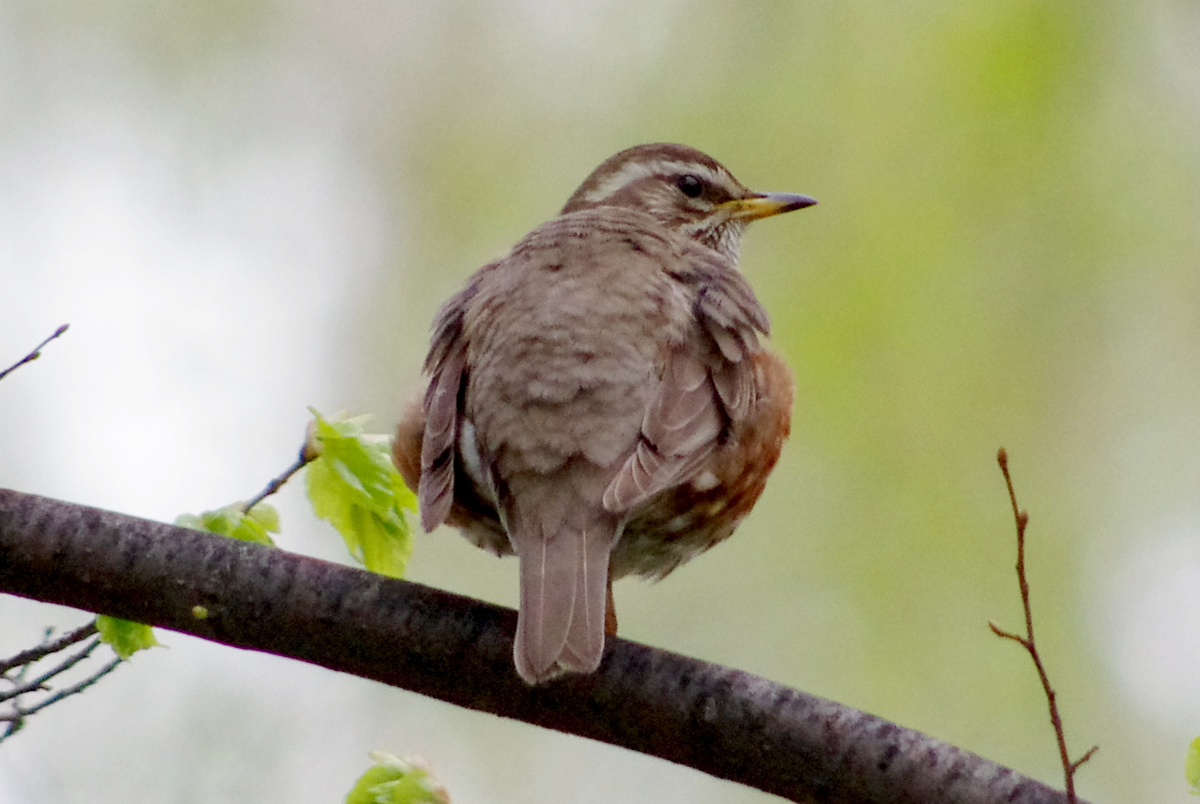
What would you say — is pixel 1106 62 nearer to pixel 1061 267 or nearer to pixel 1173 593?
A: pixel 1061 267

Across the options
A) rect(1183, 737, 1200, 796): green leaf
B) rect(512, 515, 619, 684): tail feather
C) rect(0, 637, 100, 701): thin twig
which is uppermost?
rect(1183, 737, 1200, 796): green leaf

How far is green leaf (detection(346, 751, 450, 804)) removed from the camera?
3.41 m

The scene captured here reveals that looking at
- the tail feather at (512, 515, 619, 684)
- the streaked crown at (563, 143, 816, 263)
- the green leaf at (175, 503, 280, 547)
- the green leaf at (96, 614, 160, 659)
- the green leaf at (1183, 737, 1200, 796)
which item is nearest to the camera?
the green leaf at (1183, 737, 1200, 796)

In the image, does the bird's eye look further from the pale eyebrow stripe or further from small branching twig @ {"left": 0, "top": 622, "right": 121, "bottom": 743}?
small branching twig @ {"left": 0, "top": 622, "right": 121, "bottom": 743}

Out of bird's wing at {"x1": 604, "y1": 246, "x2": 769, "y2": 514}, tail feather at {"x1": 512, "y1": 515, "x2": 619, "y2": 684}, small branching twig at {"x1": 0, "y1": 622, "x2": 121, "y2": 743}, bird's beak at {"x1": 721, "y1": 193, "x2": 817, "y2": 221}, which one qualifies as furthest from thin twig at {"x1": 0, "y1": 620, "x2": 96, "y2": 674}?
bird's beak at {"x1": 721, "y1": 193, "x2": 817, "y2": 221}

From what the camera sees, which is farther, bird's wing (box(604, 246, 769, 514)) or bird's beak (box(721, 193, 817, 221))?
bird's beak (box(721, 193, 817, 221))

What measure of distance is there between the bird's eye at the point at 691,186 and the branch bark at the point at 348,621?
2.90 meters

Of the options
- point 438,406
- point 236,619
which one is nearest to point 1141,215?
point 438,406

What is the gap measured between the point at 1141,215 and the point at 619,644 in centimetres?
637

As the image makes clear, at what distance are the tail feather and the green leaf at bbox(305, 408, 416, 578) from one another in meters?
0.48

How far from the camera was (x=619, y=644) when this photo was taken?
326cm

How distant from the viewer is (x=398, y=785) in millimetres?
3414

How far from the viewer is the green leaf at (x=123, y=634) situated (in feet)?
11.0

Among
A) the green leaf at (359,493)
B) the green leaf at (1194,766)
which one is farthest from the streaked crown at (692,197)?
the green leaf at (1194,766)
